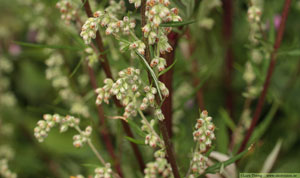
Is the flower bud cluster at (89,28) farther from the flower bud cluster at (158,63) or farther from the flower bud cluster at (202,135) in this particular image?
the flower bud cluster at (202,135)

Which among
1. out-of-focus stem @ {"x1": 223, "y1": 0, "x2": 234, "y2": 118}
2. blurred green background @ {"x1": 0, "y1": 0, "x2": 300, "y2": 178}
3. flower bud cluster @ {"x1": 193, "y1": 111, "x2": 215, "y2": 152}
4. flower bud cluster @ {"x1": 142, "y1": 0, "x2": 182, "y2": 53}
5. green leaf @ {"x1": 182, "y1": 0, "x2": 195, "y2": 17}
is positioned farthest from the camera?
out-of-focus stem @ {"x1": 223, "y1": 0, "x2": 234, "y2": 118}

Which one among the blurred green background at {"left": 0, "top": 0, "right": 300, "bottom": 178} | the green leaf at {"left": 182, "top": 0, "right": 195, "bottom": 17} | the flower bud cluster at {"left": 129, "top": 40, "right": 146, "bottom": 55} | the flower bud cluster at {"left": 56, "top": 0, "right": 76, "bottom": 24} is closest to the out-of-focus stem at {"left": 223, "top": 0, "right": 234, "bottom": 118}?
the blurred green background at {"left": 0, "top": 0, "right": 300, "bottom": 178}

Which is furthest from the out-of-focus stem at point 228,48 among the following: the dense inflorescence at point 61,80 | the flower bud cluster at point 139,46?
the flower bud cluster at point 139,46

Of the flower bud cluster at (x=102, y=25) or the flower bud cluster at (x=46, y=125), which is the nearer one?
the flower bud cluster at (x=102, y=25)

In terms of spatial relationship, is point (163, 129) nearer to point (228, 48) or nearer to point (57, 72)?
point (57, 72)

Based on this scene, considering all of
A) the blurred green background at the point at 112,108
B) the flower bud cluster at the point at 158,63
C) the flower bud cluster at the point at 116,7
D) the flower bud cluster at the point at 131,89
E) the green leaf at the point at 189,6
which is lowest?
the blurred green background at the point at 112,108

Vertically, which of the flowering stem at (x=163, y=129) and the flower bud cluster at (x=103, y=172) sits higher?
the flowering stem at (x=163, y=129)

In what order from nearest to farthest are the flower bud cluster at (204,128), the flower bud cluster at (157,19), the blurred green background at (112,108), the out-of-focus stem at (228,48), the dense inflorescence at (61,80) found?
the flower bud cluster at (157,19)
the flower bud cluster at (204,128)
the dense inflorescence at (61,80)
the blurred green background at (112,108)
the out-of-focus stem at (228,48)

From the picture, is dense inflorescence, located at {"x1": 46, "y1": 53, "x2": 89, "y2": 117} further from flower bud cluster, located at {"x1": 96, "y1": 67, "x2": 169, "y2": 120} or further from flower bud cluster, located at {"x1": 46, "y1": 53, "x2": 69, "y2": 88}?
flower bud cluster, located at {"x1": 96, "y1": 67, "x2": 169, "y2": 120}

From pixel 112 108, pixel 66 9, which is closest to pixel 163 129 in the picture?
pixel 66 9
